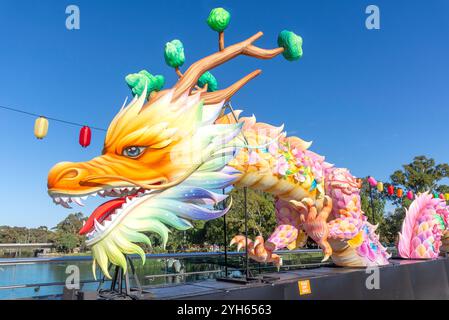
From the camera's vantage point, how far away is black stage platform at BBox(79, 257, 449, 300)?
11.1ft

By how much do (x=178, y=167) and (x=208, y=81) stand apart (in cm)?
141

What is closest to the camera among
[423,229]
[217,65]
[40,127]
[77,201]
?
[77,201]

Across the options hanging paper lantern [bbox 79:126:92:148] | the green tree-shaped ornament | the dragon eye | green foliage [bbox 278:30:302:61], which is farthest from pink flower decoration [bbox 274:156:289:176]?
hanging paper lantern [bbox 79:126:92:148]

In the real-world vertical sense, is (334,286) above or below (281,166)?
below

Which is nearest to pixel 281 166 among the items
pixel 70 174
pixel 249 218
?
pixel 70 174

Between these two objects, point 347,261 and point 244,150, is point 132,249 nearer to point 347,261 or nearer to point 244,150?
point 244,150

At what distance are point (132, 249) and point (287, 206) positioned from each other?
2.65 m

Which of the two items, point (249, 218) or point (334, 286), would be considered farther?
point (249, 218)

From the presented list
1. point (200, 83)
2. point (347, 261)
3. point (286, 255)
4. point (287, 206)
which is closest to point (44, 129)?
Result: point (200, 83)

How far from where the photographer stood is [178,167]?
127 inches

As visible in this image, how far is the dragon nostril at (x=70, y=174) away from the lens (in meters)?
2.88

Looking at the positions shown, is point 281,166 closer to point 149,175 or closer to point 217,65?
point 217,65

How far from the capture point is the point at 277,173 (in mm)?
4168

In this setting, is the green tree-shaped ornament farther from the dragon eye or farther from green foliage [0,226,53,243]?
green foliage [0,226,53,243]
